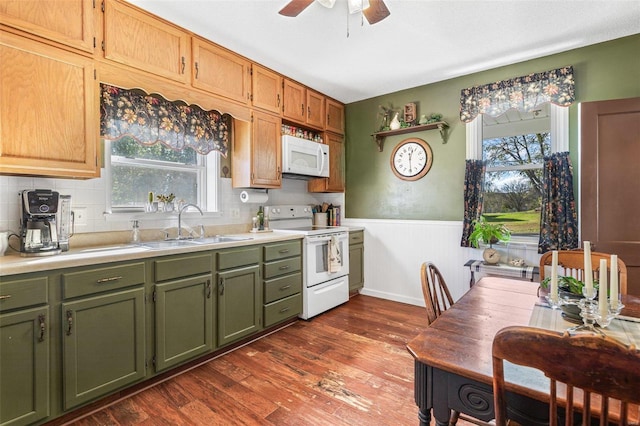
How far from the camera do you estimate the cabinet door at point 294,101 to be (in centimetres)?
338

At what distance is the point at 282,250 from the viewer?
2.96m

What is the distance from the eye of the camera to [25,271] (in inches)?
60.1

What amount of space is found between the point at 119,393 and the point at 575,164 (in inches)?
155

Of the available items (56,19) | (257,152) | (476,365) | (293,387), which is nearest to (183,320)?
(293,387)

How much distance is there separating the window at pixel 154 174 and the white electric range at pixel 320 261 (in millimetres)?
755

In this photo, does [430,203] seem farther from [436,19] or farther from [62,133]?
[62,133]

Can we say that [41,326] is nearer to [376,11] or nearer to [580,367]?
[580,367]

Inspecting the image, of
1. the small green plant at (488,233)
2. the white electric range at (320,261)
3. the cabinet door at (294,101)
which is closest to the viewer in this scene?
the small green plant at (488,233)

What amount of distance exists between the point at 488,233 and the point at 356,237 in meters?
1.54

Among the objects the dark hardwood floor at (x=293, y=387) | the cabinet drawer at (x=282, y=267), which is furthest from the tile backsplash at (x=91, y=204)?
the dark hardwood floor at (x=293, y=387)

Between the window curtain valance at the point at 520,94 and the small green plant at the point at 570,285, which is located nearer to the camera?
the small green plant at the point at 570,285

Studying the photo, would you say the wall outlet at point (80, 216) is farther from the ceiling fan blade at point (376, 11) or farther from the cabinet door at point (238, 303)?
the ceiling fan blade at point (376, 11)

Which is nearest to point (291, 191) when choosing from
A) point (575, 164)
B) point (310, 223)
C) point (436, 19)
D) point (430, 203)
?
point (310, 223)

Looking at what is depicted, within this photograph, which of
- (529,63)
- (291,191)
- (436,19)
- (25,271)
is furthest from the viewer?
(291,191)
